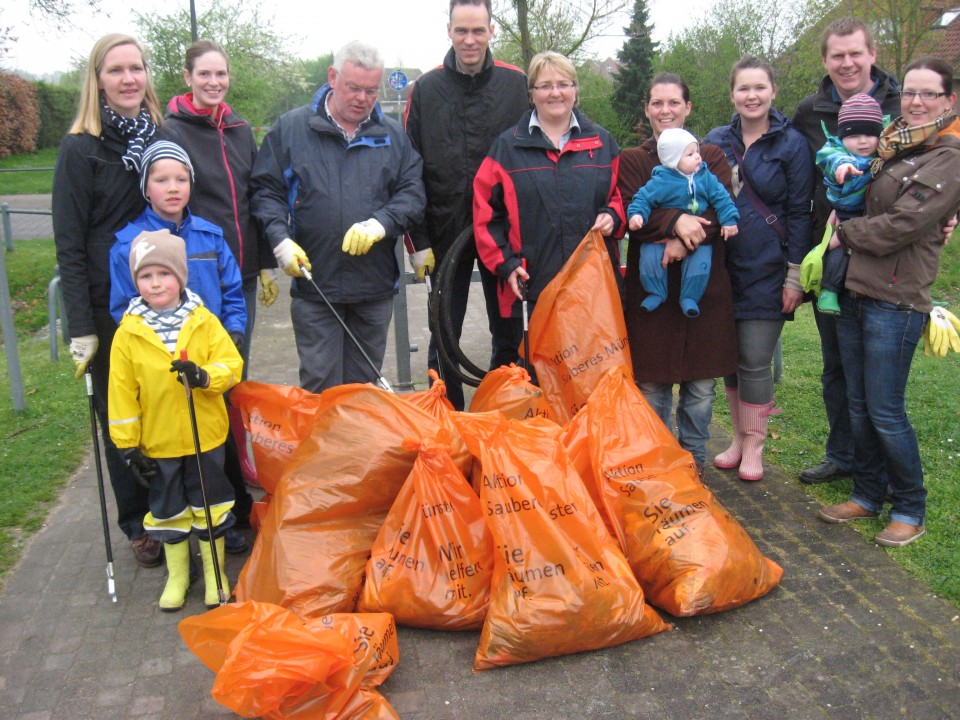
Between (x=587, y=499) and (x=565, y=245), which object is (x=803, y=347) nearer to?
(x=565, y=245)

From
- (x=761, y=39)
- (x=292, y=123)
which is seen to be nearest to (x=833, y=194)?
(x=292, y=123)

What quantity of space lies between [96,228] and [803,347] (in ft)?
17.9

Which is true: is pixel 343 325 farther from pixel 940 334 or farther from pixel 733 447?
pixel 940 334

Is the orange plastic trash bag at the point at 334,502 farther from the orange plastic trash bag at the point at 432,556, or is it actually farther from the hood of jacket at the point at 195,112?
the hood of jacket at the point at 195,112

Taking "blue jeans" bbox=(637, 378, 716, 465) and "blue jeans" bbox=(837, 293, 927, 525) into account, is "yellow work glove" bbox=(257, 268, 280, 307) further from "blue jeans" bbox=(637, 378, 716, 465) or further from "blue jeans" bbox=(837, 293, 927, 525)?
"blue jeans" bbox=(837, 293, 927, 525)

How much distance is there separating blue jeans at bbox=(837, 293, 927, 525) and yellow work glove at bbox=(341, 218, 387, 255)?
1943 mm

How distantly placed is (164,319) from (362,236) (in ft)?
2.86

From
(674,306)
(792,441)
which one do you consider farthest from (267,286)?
(792,441)

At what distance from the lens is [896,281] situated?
3162mm

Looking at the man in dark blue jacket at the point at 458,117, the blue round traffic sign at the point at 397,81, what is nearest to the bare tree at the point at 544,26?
the blue round traffic sign at the point at 397,81

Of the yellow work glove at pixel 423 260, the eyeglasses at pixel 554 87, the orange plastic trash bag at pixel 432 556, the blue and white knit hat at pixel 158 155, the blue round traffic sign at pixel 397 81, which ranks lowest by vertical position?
A: the orange plastic trash bag at pixel 432 556

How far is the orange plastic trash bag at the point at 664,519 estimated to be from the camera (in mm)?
2854

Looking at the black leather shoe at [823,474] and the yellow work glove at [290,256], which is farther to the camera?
the black leather shoe at [823,474]

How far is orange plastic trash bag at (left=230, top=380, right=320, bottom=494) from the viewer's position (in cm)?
344
